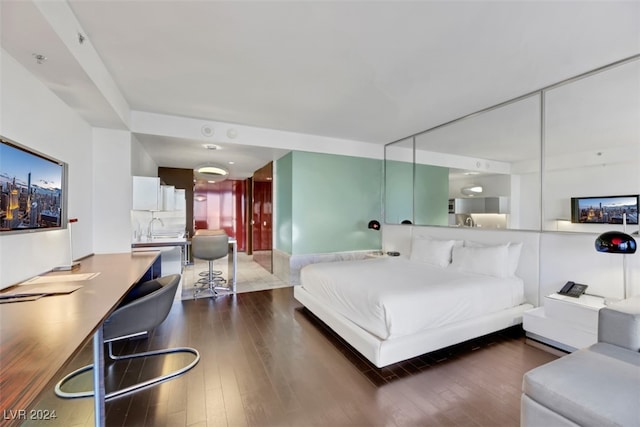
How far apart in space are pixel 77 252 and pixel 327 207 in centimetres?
368

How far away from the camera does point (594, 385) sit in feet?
4.10

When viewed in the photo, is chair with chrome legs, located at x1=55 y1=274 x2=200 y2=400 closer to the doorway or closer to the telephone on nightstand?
the telephone on nightstand

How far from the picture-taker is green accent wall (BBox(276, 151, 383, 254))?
16.3 ft

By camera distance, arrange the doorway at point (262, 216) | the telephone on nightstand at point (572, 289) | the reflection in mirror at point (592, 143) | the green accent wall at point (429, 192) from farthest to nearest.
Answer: the doorway at point (262, 216) < the green accent wall at point (429, 192) < the reflection in mirror at point (592, 143) < the telephone on nightstand at point (572, 289)

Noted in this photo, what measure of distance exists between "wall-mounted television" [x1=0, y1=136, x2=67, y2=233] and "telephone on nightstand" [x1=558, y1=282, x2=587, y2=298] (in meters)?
4.66

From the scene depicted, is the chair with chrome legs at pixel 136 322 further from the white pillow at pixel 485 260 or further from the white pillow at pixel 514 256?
the white pillow at pixel 514 256

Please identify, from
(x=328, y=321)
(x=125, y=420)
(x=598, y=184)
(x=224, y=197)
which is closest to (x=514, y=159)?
(x=598, y=184)

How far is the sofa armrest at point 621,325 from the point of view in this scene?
1570 mm

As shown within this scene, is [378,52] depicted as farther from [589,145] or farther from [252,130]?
[589,145]

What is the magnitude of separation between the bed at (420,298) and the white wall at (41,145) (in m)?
2.56

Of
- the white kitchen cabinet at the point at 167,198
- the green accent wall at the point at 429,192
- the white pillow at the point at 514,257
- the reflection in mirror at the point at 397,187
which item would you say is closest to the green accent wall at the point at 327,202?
the reflection in mirror at the point at 397,187

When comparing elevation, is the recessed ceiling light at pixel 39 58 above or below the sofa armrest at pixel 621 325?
above

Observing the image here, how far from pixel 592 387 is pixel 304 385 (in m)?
1.69

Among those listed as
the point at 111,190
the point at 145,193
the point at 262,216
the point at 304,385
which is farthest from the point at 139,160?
the point at 304,385
